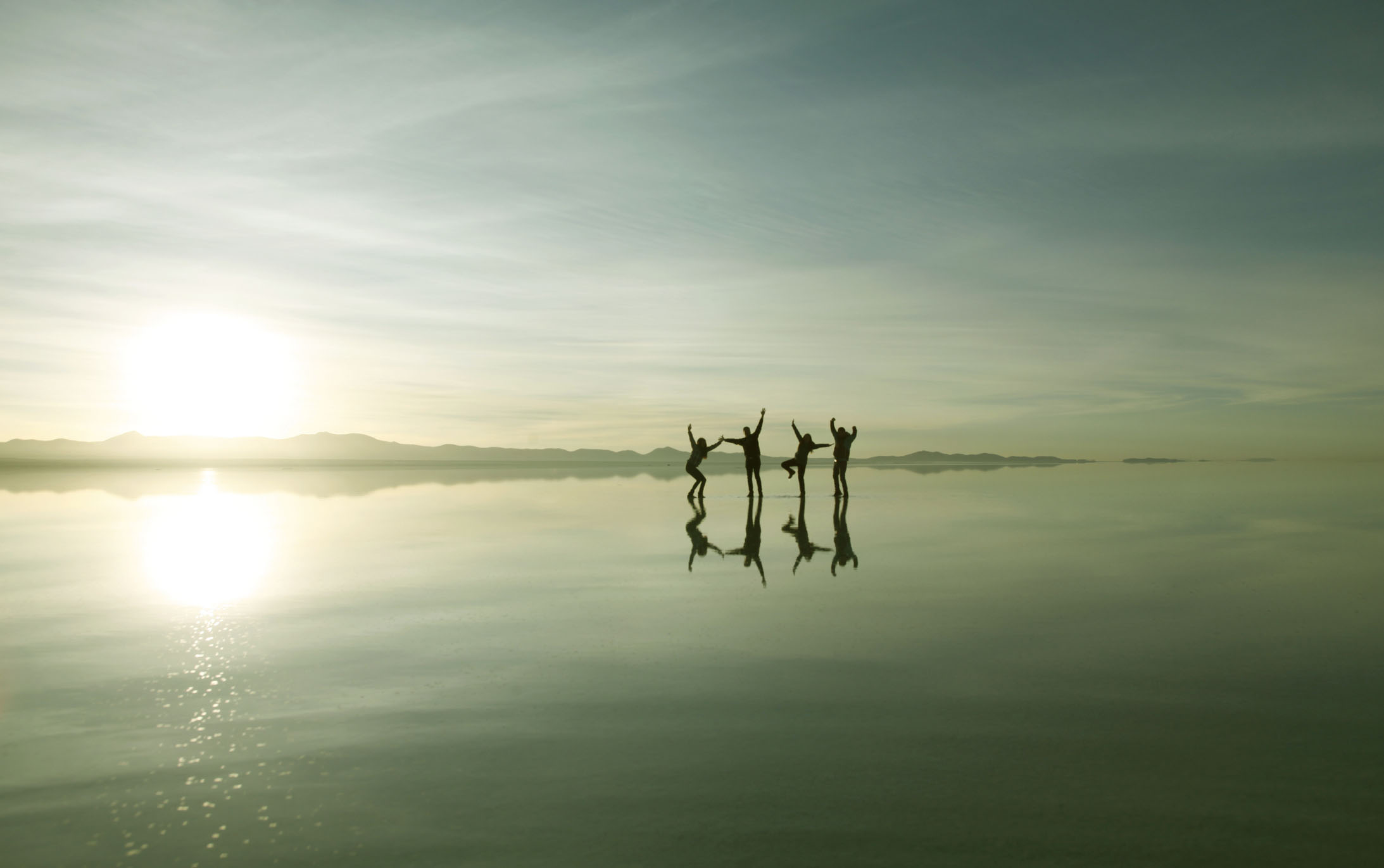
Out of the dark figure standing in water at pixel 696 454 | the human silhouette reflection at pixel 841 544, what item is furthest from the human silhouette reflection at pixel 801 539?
the dark figure standing in water at pixel 696 454

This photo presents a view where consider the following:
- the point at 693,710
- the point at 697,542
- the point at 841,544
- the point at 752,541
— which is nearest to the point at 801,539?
the point at 752,541

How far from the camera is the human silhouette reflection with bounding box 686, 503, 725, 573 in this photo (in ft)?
47.0

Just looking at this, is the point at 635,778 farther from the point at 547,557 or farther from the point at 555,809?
the point at 547,557

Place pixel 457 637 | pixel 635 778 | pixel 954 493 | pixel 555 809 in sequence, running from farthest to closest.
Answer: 1. pixel 954 493
2. pixel 457 637
3. pixel 635 778
4. pixel 555 809

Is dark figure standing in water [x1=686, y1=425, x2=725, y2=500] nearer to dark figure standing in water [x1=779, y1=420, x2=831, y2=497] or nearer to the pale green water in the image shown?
dark figure standing in water [x1=779, y1=420, x2=831, y2=497]

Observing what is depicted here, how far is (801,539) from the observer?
16.6m

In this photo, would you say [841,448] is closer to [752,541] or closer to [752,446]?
[752,446]

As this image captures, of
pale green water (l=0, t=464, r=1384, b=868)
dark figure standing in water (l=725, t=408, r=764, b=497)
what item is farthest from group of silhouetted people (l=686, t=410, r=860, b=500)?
pale green water (l=0, t=464, r=1384, b=868)

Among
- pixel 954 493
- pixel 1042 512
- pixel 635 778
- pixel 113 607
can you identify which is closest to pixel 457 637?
pixel 635 778

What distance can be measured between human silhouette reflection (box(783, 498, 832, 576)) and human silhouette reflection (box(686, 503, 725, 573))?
1410 mm

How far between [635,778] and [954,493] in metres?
29.3

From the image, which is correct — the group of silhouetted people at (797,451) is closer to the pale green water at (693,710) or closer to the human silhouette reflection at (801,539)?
the human silhouette reflection at (801,539)

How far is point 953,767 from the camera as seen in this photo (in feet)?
16.0

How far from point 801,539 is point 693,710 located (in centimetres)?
1088
